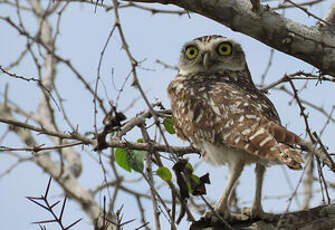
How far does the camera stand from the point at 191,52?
575 cm

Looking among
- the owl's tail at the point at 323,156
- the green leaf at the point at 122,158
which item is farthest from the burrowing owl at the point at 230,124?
the green leaf at the point at 122,158

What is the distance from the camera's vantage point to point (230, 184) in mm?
4176

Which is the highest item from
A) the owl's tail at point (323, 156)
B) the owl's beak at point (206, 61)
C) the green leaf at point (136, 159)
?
the owl's beak at point (206, 61)

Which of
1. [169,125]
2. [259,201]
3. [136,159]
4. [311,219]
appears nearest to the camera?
[311,219]

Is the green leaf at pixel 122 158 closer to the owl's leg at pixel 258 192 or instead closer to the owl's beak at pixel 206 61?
the owl's leg at pixel 258 192

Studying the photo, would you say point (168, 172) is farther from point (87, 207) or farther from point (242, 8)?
point (87, 207)

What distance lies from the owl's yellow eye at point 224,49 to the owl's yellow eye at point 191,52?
0.73 feet

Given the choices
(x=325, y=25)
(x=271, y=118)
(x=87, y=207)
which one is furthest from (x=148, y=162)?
(x=87, y=207)

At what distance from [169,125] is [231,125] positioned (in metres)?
0.76

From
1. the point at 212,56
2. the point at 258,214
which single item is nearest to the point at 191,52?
Result: the point at 212,56

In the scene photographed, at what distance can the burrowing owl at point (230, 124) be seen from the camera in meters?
3.76

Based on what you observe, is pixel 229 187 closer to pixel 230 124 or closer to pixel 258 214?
pixel 258 214

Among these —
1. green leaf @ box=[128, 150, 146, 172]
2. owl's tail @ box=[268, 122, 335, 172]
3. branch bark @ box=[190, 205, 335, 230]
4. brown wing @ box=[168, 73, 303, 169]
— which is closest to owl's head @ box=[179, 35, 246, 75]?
brown wing @ box=[168, 73, 303, 169]

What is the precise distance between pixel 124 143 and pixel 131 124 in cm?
50
